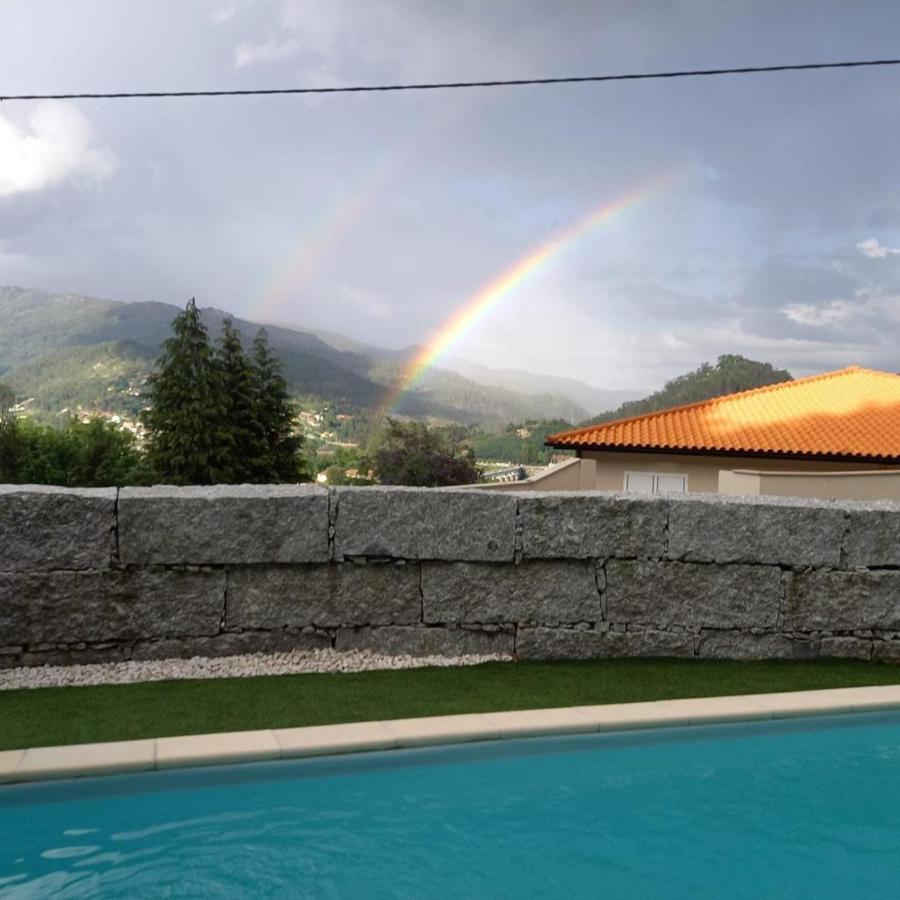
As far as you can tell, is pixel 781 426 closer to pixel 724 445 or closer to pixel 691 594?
pixel 724 445

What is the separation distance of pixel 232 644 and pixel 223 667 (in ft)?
0.63

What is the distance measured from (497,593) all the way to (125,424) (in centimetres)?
8216

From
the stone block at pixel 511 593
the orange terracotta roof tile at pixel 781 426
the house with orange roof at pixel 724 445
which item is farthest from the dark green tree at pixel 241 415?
the stone block at pixel 511 593

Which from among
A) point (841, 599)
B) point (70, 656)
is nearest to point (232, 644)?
point (70, 656)

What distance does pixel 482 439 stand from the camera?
85500mm

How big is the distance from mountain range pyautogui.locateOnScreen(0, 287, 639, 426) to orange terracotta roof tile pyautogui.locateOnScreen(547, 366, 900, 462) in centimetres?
5694

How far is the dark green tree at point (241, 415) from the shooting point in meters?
55.6

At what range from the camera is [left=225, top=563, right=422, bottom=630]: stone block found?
5.83m

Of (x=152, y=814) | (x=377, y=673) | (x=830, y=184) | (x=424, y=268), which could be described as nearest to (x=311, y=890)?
(x=152, y=814)

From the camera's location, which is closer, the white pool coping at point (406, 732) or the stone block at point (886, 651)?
the white pool coping at point (406, 732)

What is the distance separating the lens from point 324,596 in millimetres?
5941

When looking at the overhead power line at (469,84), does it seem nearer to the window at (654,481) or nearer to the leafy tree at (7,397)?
the window at (654,481)

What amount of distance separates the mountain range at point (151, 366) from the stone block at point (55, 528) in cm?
6655

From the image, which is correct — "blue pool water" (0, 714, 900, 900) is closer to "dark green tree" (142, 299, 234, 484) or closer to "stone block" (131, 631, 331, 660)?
"stone block" (131, 631, 331, 660)
